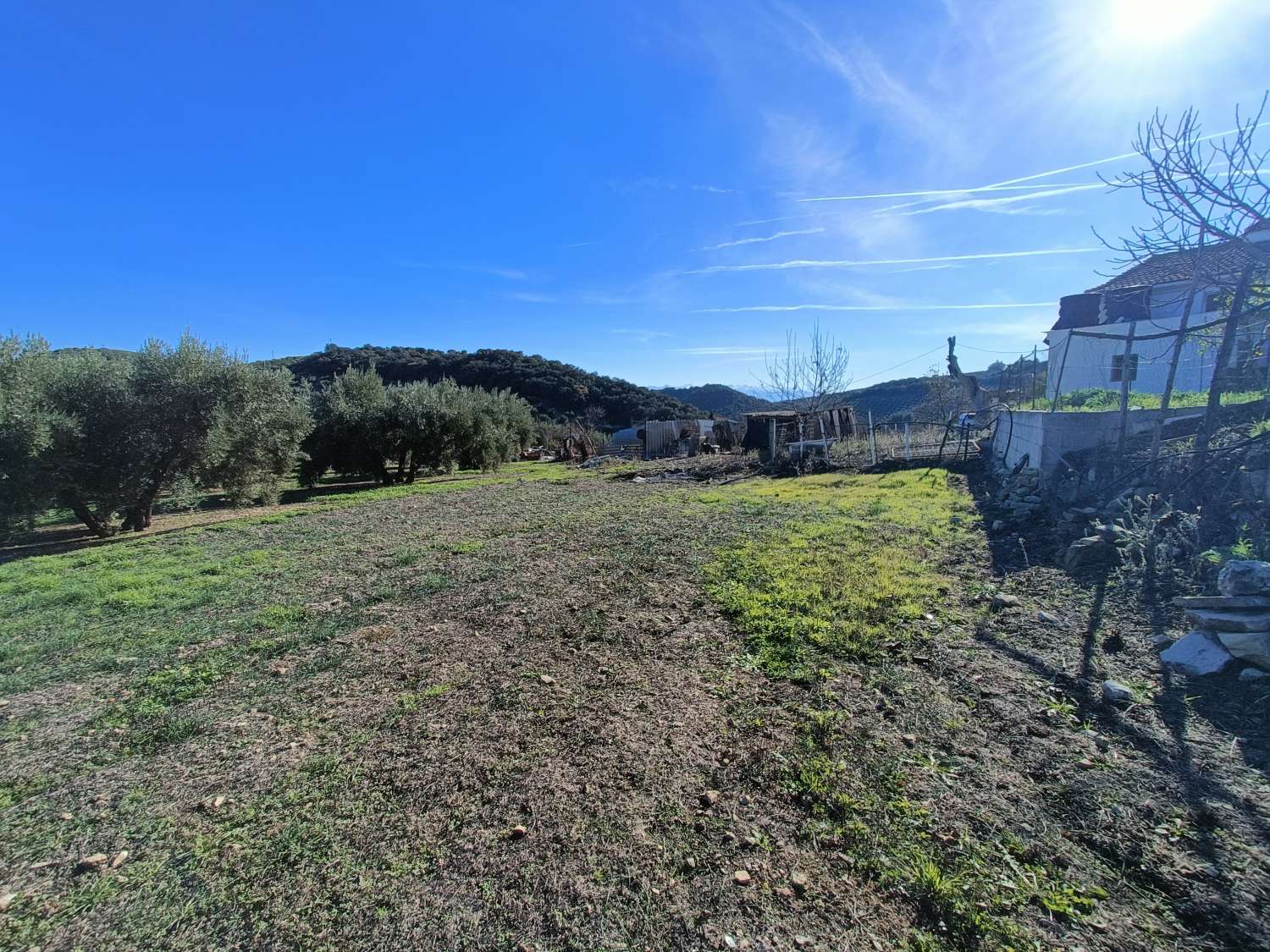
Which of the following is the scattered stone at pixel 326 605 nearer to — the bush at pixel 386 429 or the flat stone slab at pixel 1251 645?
the flat stone slab at pixel 1251 645

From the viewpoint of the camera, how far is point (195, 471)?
1070 cm

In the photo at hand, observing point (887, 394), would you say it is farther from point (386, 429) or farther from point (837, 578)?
point (837, 578)

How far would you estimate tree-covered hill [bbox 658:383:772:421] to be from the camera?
55406mm

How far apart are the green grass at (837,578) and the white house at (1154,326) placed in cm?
292

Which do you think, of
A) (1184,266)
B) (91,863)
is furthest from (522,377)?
(91,863)

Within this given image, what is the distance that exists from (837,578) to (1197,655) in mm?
2535

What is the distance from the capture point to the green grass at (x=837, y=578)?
387cm

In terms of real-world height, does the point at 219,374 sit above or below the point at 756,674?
above

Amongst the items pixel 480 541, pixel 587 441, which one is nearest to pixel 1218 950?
pixel 480 541

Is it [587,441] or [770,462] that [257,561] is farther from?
[587,441]

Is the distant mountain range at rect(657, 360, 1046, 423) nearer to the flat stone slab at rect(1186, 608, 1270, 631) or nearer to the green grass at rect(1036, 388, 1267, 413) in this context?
the green grass at rect(1036, 388, 1267, 413)

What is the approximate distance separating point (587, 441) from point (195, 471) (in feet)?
68.4

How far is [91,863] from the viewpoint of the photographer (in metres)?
2.17

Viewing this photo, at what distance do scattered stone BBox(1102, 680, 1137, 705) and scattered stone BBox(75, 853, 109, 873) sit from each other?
4995 mm
